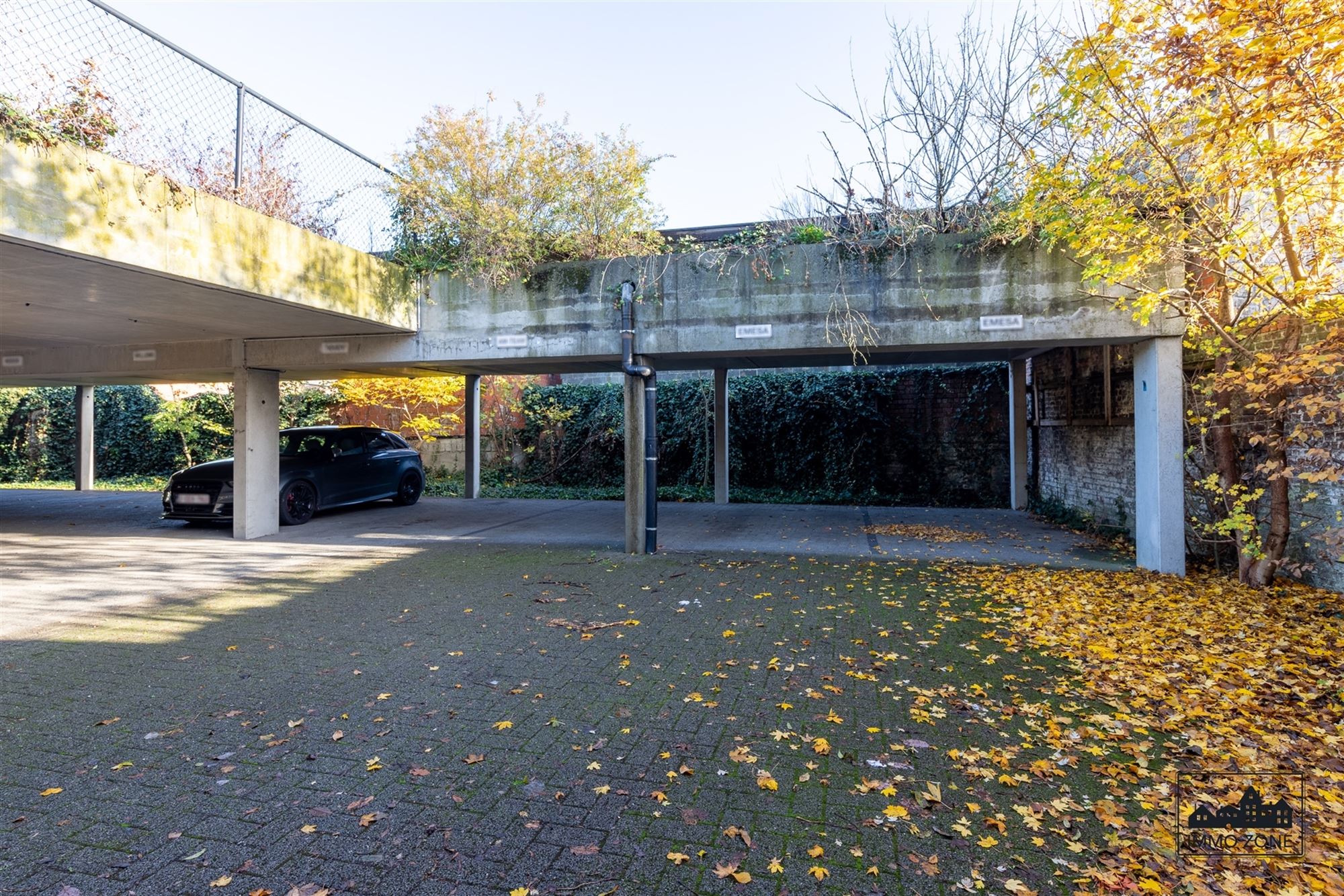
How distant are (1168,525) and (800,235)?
16.0ft

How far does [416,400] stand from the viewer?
16.9 meters

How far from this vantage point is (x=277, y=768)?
3156 millimetres

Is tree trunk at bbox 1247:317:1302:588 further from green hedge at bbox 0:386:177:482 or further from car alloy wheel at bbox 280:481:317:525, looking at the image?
green hedge at bbox 0:386:177:482

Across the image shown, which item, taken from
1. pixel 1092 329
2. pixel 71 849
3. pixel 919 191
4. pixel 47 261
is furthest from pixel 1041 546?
pixel 47 261

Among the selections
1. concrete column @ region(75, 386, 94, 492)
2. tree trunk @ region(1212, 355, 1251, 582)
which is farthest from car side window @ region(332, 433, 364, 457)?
tree trunk @ region(1212, 355, 1251, 582)

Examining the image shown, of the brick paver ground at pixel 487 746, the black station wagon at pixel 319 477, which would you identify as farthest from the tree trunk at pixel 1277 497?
the black station wagon at pixel 319 477

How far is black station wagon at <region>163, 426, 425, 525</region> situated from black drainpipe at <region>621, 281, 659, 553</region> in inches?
240

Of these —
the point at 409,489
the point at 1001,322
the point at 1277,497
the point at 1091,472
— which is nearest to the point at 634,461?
the point at 1001,322

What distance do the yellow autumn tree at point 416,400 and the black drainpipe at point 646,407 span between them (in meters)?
8.34

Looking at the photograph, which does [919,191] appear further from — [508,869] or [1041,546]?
[508,869]

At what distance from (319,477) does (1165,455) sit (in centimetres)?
1167

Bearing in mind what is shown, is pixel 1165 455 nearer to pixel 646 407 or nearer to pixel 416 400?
pixel 646 407

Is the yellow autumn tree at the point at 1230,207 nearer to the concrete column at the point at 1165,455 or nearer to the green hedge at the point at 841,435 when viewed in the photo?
the concrete column at the point at 1165,455

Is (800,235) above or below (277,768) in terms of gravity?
above
